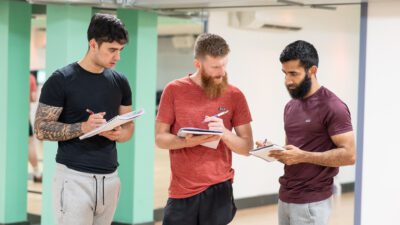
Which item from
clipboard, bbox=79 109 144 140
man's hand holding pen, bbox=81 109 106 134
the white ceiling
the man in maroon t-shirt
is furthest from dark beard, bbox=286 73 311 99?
the white ceiling

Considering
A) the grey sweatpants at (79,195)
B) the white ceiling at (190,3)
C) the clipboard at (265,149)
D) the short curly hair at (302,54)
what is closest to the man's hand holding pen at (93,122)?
the grey sweatpants at (79,195)

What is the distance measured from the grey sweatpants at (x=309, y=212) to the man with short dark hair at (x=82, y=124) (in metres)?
1.01

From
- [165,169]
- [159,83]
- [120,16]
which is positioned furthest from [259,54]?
[159,83]

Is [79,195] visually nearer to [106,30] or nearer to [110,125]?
[110,125]

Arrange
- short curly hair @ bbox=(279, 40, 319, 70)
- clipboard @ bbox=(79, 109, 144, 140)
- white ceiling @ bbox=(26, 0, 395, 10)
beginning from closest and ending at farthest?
clipboard @ bbox=(79, 109, 144, 140), short curly hair @ bbox=(279, 40, 319, 70), white ceiling @ bbox=(26, 0, 395, 10)

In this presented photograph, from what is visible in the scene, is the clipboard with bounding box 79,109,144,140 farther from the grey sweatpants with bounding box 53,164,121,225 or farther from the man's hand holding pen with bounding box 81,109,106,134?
the grey sweatpants with bounding box 53,164,121,225

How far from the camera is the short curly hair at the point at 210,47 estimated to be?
12.4ft

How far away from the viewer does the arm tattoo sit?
3703mm

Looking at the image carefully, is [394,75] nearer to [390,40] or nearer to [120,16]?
[390,40]

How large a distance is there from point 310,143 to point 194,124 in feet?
Answer: 2.10

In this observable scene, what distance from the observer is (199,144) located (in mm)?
3770

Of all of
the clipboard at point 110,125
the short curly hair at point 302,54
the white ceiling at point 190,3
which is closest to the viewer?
the clipboard at point 110,125

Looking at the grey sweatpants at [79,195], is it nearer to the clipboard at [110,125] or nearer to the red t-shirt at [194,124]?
the clipboard at [110,125]

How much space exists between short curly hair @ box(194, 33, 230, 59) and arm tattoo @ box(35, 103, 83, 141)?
766mm
